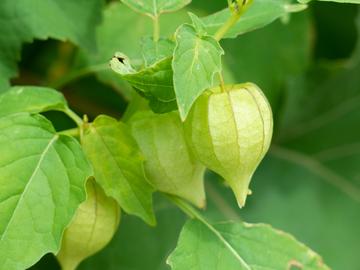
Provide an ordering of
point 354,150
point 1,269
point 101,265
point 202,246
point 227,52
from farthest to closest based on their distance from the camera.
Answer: point 354,150, point 227,52, point 101,265, point 202,246, point 1,269

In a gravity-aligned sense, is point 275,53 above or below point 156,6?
below

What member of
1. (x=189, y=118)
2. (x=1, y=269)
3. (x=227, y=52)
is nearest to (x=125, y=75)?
(x=189, y=118)

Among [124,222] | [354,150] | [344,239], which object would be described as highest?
[124,222]

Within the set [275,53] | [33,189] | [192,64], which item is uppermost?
[192,64]

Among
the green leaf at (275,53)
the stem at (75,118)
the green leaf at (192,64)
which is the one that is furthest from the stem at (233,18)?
the green leaf at (275,53)

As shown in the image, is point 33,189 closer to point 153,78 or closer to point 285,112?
point 153,78

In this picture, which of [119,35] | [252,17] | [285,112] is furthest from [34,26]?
[285,112]

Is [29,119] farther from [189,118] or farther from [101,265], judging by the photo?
[101,265]

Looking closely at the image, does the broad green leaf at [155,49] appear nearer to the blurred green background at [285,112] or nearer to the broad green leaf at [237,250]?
the broad green leaf at [237,250]
